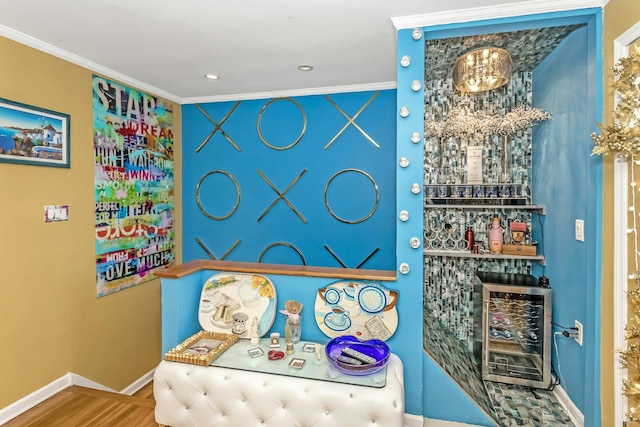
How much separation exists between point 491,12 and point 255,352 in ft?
7.56

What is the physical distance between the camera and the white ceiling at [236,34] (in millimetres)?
1966

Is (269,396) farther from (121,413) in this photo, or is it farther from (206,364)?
(121,413)

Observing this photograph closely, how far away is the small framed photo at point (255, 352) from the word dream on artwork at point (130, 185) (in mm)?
1720

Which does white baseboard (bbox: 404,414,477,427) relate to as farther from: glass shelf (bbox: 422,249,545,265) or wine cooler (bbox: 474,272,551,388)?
glass shelf (bbox: 422,249,545,265)

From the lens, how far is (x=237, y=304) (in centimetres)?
228

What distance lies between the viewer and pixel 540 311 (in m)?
2.38

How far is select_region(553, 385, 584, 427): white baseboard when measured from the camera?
6.85ft

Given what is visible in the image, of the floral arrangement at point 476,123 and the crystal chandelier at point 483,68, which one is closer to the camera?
the crystal chandelier at point 483,68

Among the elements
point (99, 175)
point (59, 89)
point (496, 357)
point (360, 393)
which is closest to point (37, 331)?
point (99, 175)

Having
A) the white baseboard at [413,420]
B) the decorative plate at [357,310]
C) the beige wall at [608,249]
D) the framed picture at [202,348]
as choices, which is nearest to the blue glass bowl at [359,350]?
the decorative plate at [357,310]

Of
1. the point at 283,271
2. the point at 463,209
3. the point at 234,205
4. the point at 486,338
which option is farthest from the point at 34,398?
the point at 463,209

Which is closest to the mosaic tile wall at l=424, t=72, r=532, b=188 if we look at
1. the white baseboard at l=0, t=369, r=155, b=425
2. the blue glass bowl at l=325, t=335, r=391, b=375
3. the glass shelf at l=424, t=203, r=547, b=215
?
the glass shelf at l=424, t=203, r=547, b=215

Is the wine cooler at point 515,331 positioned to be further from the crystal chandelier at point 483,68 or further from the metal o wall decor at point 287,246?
the metal o wall decor at point 287,246

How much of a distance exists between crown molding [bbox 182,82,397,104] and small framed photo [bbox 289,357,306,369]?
2.52m
